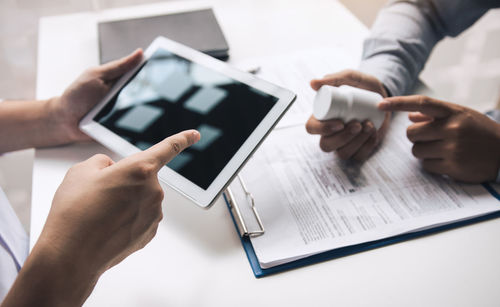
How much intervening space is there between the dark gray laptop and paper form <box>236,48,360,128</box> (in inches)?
3.8

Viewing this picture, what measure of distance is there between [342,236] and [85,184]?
39 cm

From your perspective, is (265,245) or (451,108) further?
(451,108)

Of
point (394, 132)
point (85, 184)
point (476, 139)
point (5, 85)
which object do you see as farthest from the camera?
point (5, 85)

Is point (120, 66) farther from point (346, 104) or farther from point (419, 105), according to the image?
point (419, 105)

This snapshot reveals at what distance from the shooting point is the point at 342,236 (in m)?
0.58

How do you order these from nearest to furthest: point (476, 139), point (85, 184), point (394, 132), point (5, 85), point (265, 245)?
point (85, 184) → point (265, 245) → point (476, 139) → point (394, 132) → point (5, 85)

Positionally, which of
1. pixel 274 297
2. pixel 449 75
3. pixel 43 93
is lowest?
pixel 449 75

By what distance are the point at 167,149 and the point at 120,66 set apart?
1.03 ft

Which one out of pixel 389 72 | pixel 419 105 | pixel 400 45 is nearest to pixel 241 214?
pixel 419 105

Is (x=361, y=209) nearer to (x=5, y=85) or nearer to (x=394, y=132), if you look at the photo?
(x=394, y=132)

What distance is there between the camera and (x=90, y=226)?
0.44 metres

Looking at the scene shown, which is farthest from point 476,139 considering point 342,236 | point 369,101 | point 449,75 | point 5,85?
point 5,85

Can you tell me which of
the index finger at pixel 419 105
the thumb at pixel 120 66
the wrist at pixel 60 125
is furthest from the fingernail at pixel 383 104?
the wrist at pixel 60 125

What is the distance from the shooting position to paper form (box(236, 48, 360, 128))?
2.86 feet
